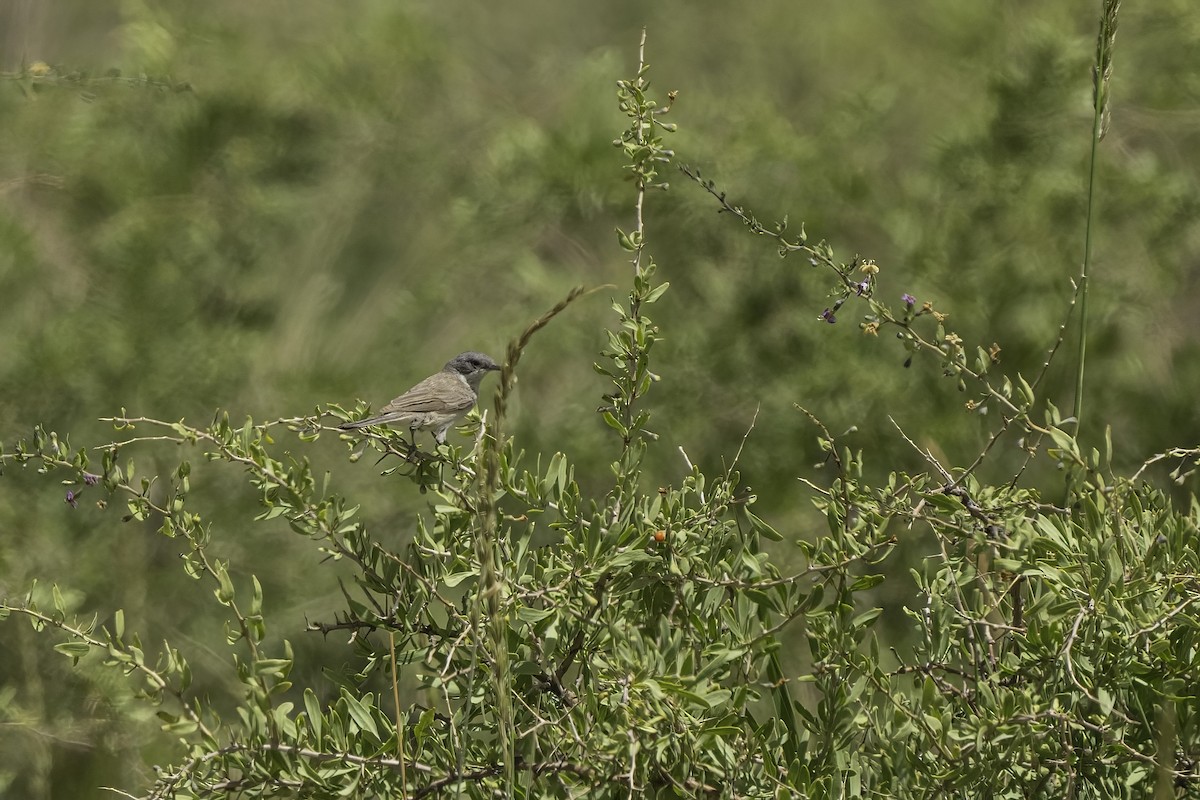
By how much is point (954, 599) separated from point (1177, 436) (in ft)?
11.1

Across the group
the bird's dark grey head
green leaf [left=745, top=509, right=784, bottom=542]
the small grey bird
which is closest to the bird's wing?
the small grey bird

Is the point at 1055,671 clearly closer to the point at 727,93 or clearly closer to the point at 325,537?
the point at 325,537

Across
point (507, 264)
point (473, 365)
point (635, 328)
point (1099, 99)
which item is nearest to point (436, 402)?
point (473, 365)

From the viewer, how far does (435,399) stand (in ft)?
10.1

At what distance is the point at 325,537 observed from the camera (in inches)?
68.6

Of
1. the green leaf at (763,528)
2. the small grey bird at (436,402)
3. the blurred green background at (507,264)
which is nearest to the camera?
the green leaf at (763,528)

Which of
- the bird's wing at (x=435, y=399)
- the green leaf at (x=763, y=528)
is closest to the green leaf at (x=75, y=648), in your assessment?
the green leaf at (x=763, y=528)

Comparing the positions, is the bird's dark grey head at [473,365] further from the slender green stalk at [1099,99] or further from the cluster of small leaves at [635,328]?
the slender green stalk at [1099,99]

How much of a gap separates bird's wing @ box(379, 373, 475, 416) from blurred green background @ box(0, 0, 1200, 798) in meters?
1.50

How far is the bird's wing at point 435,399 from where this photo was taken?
3.04 m

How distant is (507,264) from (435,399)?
2.79 m

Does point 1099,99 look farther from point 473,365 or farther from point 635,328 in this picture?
point 473,365

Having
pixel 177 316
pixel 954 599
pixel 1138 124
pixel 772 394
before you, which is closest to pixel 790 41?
pixel 1138 124

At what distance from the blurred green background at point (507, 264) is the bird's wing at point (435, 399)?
150 cm
